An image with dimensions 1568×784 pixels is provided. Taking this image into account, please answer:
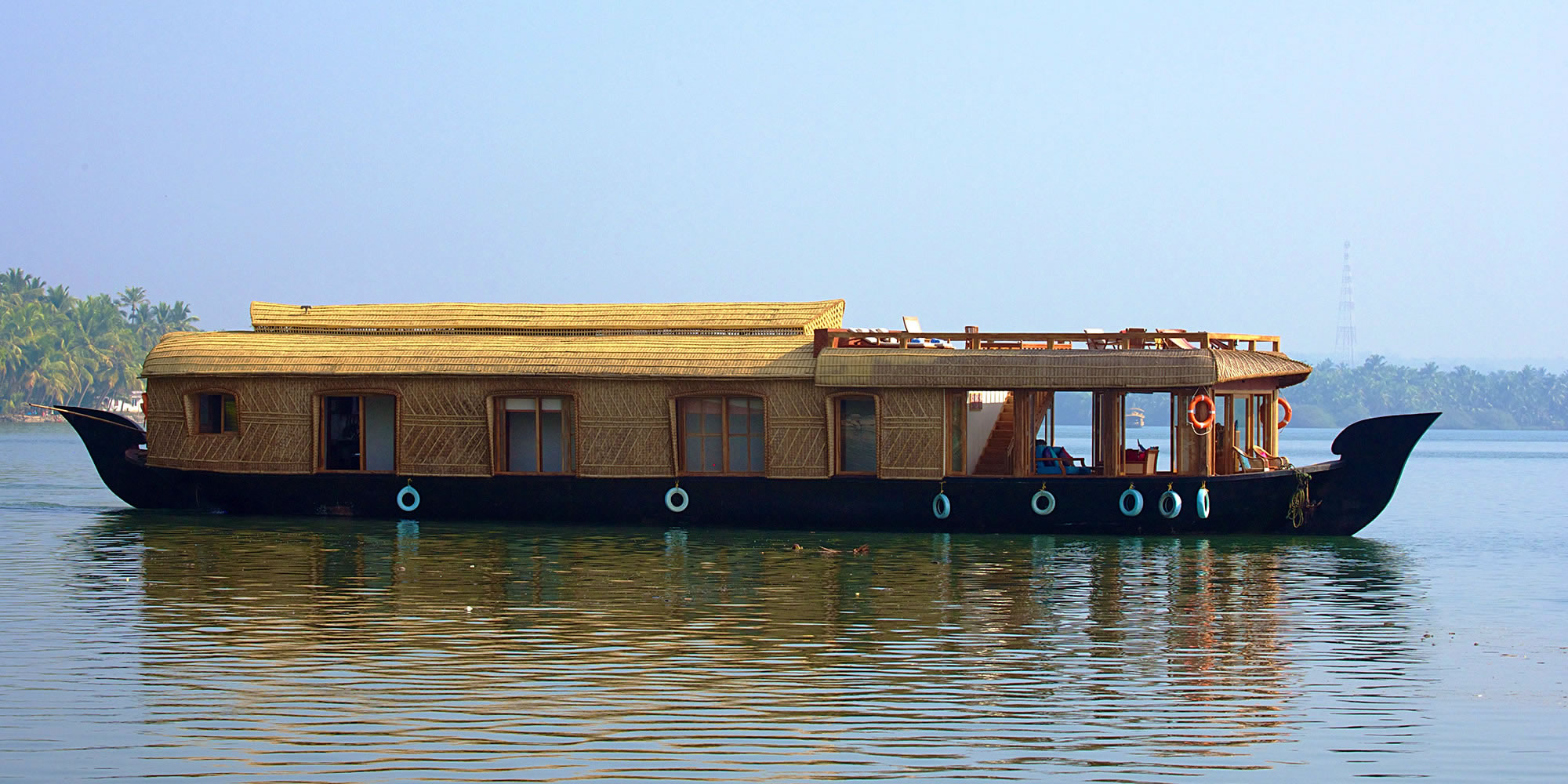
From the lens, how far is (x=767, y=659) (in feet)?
35.5

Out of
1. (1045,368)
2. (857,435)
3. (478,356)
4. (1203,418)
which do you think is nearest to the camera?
(1203,418)

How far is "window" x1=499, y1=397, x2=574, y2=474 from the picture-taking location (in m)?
20.2

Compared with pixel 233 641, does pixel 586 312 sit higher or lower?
higher

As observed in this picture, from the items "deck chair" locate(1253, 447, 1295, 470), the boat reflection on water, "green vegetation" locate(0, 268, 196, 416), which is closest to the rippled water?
the boat reflection on water

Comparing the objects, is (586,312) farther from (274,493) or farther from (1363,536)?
(1363,536)

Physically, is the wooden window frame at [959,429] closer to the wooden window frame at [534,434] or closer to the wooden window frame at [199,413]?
the wooden window frame at [534,434]

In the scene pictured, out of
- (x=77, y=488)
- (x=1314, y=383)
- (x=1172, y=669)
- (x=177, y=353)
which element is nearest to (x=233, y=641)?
(x=1172, y=669)

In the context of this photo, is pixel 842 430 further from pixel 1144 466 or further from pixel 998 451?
pixel 1144 466

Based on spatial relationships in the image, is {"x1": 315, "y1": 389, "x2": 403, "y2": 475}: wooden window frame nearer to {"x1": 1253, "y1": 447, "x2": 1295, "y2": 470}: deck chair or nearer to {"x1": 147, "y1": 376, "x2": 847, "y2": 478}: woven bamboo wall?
{"x1": 147, "y1": 376, "x2": 847, "y2": 478}: woven bamboo wall

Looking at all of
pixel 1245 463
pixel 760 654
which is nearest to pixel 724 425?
pixel 1245 463

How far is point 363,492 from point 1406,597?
42.0 ft

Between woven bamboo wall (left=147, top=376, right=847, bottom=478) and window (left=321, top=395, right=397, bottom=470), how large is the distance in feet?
1.23

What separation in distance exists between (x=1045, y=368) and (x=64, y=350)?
89.0 meters

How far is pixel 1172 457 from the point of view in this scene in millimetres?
18781
